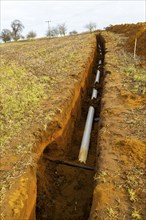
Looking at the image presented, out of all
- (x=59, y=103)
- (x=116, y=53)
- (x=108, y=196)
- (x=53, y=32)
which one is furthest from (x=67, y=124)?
(x=53, y=32)

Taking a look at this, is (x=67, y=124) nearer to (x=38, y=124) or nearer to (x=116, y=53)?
(x=38, y=124)

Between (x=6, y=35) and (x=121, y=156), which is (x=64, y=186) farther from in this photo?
(x=6, y=35)

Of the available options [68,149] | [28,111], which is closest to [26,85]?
[28,111]

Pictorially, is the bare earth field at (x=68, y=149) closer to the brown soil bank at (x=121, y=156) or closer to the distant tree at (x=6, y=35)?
the brown soil bank at (x=121, y=156)

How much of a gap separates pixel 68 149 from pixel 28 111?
6.49ft

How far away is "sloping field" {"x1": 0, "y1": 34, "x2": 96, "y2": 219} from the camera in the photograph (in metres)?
5.80

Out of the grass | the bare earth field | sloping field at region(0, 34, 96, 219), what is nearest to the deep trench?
the bare earth field

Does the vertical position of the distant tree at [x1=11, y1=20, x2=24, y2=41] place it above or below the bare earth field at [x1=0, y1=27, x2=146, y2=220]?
above

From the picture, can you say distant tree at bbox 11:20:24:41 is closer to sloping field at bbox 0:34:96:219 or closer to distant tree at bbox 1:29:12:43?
distant tree at bbox 1:29:12:43

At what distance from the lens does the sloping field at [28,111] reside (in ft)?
19.0

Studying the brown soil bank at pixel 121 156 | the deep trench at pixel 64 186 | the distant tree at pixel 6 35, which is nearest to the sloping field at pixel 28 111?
the deep trench at pixel 64 186

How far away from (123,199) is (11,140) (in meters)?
3.56

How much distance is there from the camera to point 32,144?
6.97 m

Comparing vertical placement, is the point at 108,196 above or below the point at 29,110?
below
